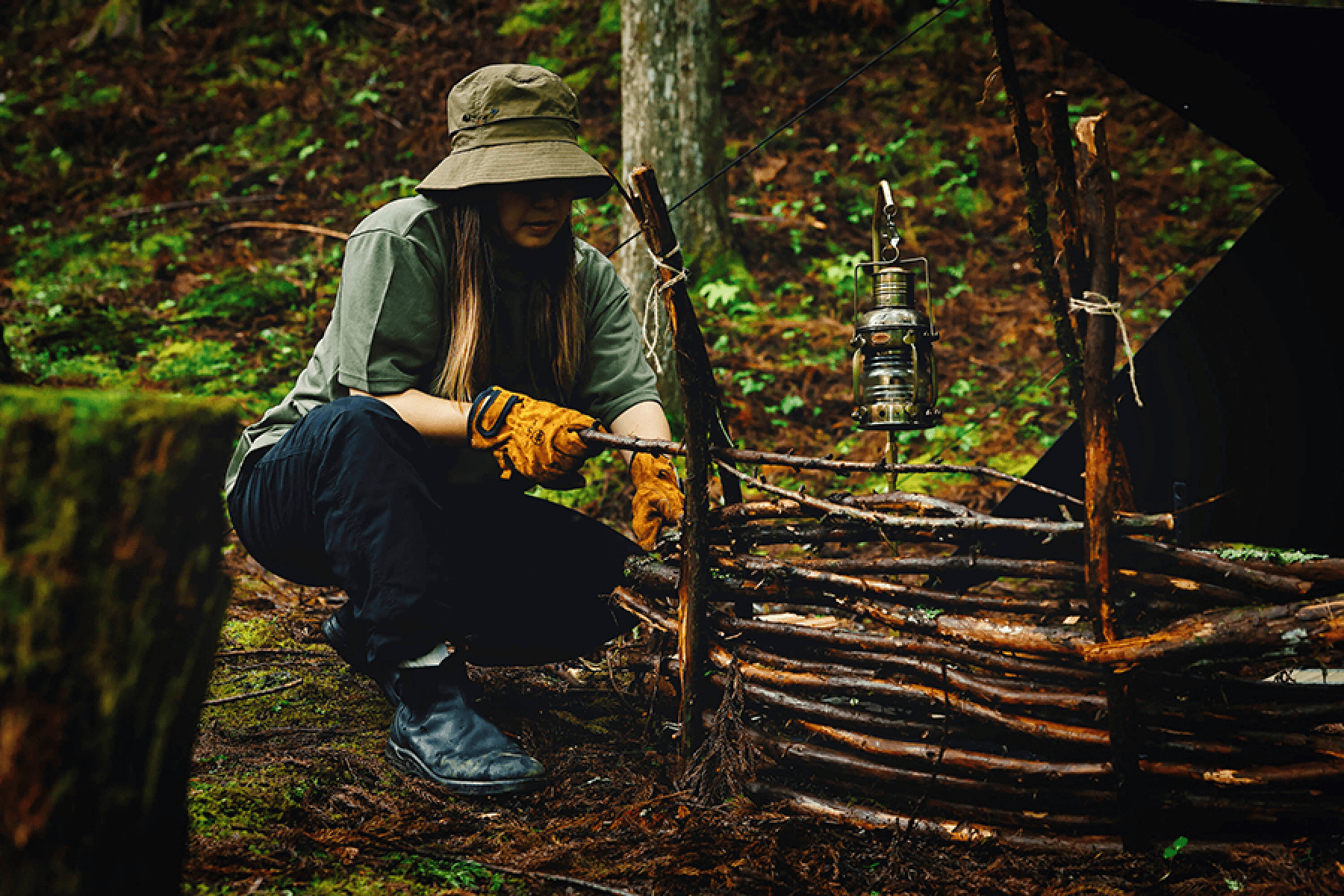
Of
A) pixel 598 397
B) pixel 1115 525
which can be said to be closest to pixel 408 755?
pixel 598 397

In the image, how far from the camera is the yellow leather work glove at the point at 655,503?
2.50 metres

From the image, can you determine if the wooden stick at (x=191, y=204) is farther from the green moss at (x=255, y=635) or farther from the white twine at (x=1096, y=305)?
the white twine at (x=1096, y=305)

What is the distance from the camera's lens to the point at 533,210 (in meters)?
2.42

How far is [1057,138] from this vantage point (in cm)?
171

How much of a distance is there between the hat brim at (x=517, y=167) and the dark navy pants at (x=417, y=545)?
642mm

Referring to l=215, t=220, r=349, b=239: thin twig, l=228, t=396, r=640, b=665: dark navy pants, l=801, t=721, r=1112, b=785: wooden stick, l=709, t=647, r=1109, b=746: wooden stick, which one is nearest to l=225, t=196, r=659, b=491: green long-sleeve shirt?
l=228, t=396, r=640, b=665: dark navy pants

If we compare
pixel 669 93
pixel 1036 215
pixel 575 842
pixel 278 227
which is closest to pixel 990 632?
pixel 1036 215

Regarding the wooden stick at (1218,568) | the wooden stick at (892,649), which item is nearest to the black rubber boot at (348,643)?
the wooden stick at (892,649)

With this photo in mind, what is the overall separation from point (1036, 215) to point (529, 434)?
51.7 inches

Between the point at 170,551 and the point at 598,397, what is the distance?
1853 millimetres

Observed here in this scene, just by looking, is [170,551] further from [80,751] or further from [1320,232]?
[1320,232]

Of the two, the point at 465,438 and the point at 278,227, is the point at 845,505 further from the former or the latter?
the point at 278,227

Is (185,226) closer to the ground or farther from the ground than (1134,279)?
farther from the ground

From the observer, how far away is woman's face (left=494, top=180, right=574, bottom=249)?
7.85 ft
